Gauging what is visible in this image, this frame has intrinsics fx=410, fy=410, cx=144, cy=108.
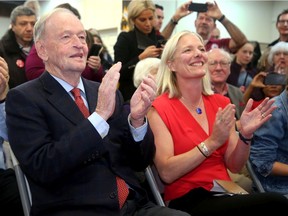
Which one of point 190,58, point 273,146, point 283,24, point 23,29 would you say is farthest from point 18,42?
point 283,24

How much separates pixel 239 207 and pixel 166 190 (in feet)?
1.41

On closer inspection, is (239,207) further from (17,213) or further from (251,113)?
(17,213)

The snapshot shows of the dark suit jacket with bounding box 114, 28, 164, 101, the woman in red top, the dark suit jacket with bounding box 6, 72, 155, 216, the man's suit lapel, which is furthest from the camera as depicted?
the dark suit jacket with bounding box 114, 28, 164, 101

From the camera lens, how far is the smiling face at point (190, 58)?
2.29 m

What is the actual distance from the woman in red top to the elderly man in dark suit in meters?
0.25

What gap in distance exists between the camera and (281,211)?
75.7 inches

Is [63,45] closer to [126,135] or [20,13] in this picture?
[126,135]

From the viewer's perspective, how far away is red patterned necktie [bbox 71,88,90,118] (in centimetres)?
175

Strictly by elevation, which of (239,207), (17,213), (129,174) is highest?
(129,174)

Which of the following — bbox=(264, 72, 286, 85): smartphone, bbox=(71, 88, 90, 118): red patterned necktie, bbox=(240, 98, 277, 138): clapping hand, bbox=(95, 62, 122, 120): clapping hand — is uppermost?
bbox=(95, 62, 122, 120): clapping hand

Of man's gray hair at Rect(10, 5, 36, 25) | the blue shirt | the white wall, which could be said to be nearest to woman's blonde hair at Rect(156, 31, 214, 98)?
the blue shirt

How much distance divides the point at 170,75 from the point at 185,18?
5.20 metres

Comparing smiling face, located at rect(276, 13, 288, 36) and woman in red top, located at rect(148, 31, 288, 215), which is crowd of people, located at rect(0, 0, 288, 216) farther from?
smiling face, located at rect(276, 13, 288, 36)

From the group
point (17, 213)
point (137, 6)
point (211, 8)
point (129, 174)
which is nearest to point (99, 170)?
point (129, 174)
